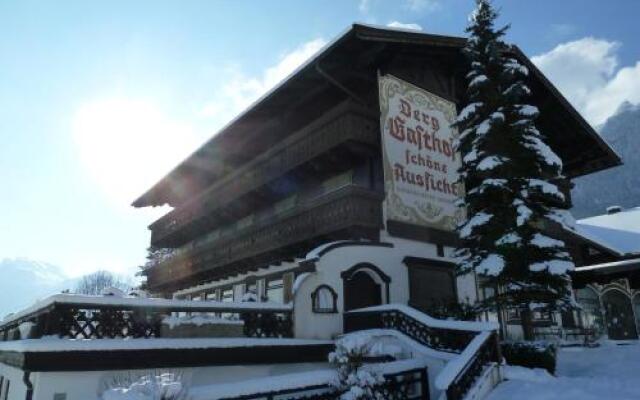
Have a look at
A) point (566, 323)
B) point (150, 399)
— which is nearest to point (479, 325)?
point (150, 399)

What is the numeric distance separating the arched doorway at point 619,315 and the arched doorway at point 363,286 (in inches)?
602

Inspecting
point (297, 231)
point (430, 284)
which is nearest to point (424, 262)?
point (430, 284)

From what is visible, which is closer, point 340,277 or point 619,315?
point 340,277

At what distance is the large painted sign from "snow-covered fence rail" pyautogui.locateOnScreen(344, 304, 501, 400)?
13.7ft

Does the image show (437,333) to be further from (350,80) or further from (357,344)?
(350,80)

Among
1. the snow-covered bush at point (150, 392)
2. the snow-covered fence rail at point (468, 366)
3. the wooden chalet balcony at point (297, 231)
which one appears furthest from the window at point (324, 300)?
the snow-covered bush at point (150, 392)

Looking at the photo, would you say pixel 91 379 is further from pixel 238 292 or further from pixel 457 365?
pixel 238 292

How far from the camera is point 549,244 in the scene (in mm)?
15078

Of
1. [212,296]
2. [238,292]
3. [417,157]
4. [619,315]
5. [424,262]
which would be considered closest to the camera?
[424,262]

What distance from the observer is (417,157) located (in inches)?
805

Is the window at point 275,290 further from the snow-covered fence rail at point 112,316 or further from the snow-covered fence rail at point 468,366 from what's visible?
the snow-covered fence rail at point 468,366

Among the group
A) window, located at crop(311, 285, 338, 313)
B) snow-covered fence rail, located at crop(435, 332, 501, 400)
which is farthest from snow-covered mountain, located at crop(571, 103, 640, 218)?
snow-covered fence rail, located at crop(435, 332, 501, 400)

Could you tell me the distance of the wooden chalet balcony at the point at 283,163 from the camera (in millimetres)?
18266

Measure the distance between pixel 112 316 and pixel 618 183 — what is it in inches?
5658
